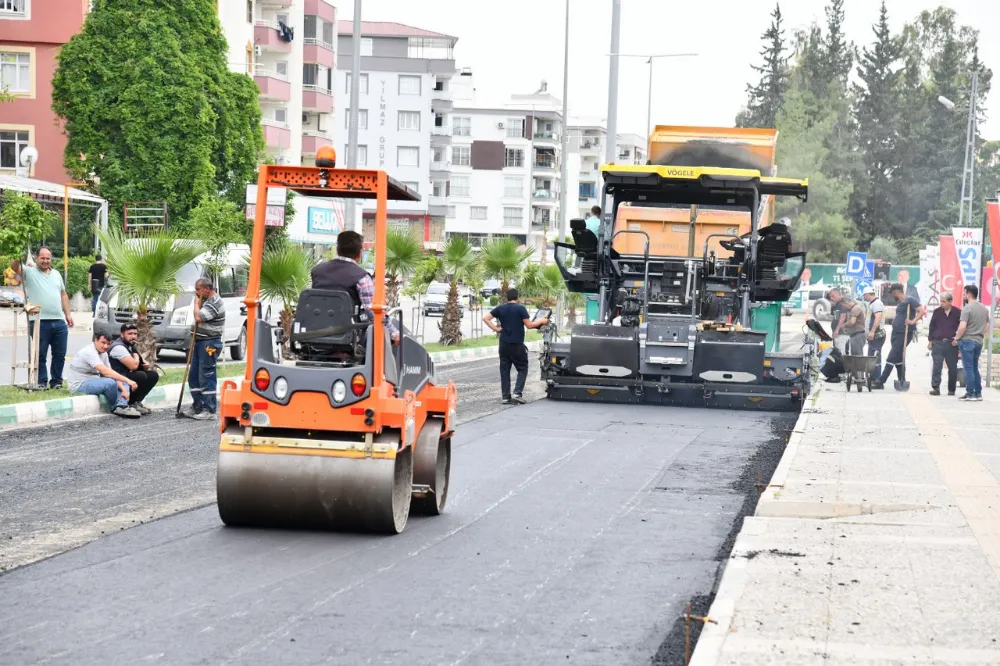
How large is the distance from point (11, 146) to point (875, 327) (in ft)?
104

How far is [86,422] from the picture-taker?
15.0 metres

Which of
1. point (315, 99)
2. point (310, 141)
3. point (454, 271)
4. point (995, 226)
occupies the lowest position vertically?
point (454, 271)

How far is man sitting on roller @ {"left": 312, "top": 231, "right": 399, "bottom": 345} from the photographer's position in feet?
28.3

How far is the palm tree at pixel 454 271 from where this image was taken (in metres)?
30.9

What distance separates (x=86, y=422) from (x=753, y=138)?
11528 millimetres

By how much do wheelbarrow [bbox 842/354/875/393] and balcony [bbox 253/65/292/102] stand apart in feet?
133

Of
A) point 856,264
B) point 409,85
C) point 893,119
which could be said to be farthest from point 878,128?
point 856,264

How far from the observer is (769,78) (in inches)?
3720

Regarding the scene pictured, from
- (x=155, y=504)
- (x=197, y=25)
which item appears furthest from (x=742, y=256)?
(x=197, y=25)

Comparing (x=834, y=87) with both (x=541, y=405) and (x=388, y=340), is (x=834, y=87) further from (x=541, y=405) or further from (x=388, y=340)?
(x=388, y=340)

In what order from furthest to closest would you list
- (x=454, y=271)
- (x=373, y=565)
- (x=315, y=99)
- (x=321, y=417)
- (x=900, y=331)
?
(x=315, y=99)
(x=454, y=271)
(x=900, y=331)
(x=321, y=417)
(x=373, y=565)

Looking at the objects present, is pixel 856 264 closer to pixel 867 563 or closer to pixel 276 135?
pixel 276 135

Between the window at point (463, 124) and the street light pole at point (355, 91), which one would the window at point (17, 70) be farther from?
the window at point (463, 124)

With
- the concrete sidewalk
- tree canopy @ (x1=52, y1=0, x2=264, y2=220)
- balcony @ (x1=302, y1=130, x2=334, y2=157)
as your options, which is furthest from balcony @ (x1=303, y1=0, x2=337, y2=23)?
the concrete sidewalk
